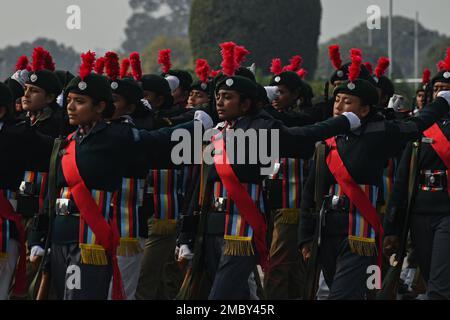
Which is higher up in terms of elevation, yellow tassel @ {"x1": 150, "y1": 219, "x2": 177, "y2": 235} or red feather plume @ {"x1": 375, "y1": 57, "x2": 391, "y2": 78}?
red feather plume @ {"x1": 375, "y1": 57, "x2": 391, "y2": 78}

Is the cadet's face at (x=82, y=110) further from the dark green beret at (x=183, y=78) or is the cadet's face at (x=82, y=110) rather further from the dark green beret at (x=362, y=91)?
the dark green beret at (x=183, y=78)

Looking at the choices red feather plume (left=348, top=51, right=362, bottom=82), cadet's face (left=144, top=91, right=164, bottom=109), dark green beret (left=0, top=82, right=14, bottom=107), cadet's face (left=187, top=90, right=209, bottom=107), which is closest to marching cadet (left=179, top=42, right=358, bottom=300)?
red feather plume (left=348, top=51, right=362, bottom=82)

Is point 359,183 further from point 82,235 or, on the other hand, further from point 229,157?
point 82,235

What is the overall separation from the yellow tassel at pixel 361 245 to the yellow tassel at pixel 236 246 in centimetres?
69

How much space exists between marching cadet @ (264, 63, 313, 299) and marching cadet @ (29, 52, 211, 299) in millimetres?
2678

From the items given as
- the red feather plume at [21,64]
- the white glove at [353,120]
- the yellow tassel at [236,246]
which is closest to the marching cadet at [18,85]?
the red feather plume at [21,64]

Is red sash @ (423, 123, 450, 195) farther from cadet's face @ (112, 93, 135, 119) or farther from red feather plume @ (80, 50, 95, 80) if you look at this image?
red feather plume @ (80, 50, 95, 80)

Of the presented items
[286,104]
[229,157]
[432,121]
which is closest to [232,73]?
[229,157]

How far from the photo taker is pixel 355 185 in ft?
28.6

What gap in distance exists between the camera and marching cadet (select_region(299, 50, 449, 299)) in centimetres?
867

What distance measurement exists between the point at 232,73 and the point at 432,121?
4.58ft

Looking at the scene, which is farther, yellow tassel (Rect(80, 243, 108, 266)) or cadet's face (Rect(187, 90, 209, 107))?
cadet's face (Rect(187, 90, 209, 107))

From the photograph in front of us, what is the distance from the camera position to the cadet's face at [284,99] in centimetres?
1151

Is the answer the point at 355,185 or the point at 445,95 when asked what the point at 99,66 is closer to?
the point at 355,185
